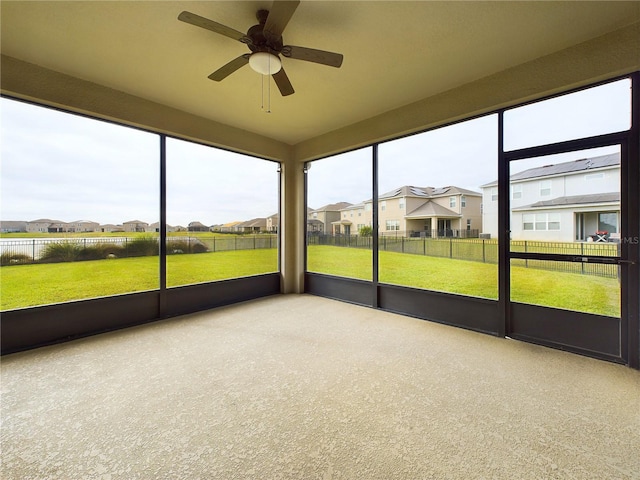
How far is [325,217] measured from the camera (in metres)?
5.20

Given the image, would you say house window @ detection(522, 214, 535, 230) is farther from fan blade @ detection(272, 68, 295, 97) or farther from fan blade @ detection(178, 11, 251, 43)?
fan blade @ detection(178, 11, 251, 43)

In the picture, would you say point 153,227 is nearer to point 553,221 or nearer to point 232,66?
point 232,66

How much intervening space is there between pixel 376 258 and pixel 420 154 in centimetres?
165

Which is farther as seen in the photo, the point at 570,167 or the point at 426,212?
the point at 426,212

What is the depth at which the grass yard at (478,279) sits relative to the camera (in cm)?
269

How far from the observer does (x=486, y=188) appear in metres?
3.34

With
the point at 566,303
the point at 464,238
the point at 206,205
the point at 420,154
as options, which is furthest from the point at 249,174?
the point at 566,303

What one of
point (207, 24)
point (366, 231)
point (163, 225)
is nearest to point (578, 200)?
point (366, 231)

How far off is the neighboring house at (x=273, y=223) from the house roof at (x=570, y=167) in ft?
12.4

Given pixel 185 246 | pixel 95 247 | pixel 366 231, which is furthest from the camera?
pixel 366 231

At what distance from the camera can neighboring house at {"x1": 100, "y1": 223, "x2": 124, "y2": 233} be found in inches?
137

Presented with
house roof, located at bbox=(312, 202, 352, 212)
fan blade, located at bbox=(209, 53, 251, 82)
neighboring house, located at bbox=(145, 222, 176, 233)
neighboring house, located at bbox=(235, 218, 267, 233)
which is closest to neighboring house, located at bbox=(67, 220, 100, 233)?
neighboring house, located at bbox=(145, 222, 176, 233)

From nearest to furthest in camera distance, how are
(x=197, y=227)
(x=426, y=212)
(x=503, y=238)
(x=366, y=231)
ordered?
(x=503, y=238), (x=426, y=212), (x=197, y=227), (x=366, y=231)

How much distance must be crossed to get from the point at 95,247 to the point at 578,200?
5.41 metres
